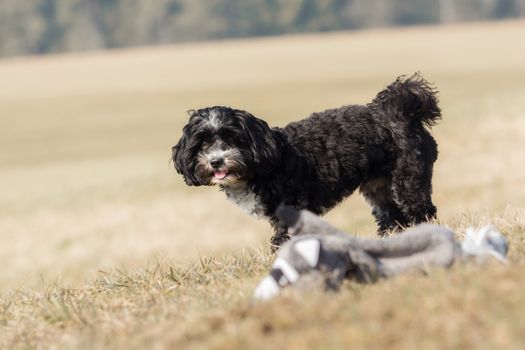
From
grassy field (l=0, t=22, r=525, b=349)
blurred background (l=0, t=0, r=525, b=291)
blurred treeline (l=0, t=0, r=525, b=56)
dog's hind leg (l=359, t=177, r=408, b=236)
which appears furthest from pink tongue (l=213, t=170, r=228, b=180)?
blurred treeline (l=0, t=0, r=525, b=56)

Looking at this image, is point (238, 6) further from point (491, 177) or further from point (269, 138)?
point (269, 138)

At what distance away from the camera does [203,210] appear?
2134 cm

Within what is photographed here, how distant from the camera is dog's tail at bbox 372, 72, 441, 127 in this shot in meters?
7.58

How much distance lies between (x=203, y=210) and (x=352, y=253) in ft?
56.5

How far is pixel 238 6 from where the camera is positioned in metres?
125

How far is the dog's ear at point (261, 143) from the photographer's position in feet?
22.7

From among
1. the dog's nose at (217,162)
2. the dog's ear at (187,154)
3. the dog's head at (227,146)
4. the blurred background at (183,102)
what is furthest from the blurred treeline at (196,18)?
the dog's nose at (217,162)

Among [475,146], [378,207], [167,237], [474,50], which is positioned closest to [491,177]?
[475,146]

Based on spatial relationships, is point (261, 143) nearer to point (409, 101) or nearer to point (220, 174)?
point (220, 174)

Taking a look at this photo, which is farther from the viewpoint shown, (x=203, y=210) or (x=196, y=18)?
(x=196, y=18)

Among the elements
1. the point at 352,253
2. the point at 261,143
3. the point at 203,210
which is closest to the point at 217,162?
the point at 261,143

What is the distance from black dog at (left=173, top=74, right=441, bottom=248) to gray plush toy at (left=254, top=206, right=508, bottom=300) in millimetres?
2451

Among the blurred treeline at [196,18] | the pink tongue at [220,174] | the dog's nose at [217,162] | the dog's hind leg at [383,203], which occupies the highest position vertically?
the dog's nose at [217,162]

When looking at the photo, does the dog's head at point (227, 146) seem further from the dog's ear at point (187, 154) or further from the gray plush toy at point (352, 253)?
the gray plush toy at point (352, 253)
